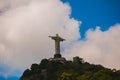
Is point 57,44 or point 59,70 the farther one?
point 57,44

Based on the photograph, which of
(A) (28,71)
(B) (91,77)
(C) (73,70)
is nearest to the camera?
(B) (91,77)

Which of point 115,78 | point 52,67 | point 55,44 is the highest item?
point 55,44

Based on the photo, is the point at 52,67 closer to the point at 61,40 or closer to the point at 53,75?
the point at 53,75

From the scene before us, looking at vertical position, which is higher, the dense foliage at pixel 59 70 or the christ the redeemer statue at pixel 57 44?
the christ the redeemer statue at pixel 57 44

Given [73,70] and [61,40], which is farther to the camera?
[61,40]

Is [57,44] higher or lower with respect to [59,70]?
higher

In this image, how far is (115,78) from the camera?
91.1m

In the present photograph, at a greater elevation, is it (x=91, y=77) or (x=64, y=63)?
(x=64, y=63)

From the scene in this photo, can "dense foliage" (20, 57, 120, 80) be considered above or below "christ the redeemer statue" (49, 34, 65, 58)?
below

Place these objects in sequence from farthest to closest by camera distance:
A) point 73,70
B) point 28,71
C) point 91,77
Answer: point 28,71, point 73,70, point 91,77

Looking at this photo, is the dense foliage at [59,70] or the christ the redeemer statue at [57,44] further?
the christ the redeemer statue at [57,44]

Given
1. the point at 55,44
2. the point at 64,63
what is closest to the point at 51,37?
the point at 55,44

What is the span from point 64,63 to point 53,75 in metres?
7.08

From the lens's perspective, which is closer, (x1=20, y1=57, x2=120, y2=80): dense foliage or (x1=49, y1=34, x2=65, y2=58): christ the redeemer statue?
(x1=20, y1=57, x2=120, y2=80): dense foliage
